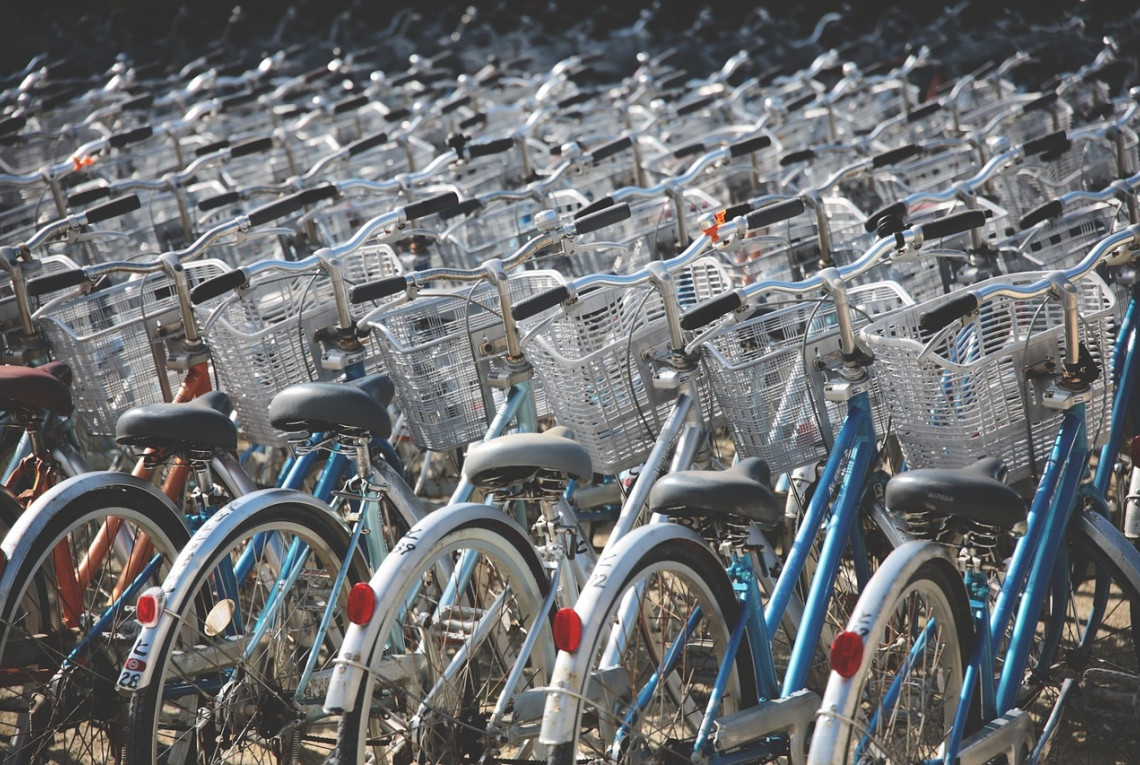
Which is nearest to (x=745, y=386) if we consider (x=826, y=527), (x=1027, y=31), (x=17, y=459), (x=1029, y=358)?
(x=826, y=527)

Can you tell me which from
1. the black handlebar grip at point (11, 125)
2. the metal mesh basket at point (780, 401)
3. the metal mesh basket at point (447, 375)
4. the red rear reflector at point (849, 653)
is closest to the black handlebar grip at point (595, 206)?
the metal mesh basket at point (447, 375)

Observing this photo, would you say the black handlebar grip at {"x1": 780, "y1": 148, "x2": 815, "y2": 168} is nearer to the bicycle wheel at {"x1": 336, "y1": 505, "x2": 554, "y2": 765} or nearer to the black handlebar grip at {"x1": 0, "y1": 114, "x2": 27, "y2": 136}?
the bicycle wheel at {"x1": 336, "y1": 505, "x2": 554, "y2": 765}

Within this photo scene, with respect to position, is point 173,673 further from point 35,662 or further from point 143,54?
point 143,54

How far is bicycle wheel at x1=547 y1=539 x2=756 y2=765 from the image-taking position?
9.53 ft

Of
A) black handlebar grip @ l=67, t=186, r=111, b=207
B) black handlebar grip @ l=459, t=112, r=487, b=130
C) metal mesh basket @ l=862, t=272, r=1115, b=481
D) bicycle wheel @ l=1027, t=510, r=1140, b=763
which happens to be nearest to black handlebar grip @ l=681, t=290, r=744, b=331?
metal mesh basket @ l=862, t=272, r=1115, b=481

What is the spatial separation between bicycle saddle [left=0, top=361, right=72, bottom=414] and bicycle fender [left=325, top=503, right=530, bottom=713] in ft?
4.66

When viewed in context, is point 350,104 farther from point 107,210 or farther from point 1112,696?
point 1112,696

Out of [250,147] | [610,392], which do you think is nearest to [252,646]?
[610,392]

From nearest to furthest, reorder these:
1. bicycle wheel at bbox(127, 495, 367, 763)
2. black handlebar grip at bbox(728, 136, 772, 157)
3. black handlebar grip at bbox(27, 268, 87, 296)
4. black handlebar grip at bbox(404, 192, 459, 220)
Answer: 1. bicycle wheel at bbox(127, 495, 367, 763)
2. black handlebar grip at bbox(27, 268, 87, 296)
3. black handlebar grip at bbox(404, 192, 459, 220)
4. black handlebar grip at bbox(728, 136, 772, 157)

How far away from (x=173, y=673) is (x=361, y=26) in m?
13.8

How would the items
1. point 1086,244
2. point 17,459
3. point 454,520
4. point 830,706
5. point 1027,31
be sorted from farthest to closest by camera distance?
point 1027,31 → point 1086,244 → point 17,459 → point 454,520 → point 830,706

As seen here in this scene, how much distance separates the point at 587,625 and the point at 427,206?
249 cm

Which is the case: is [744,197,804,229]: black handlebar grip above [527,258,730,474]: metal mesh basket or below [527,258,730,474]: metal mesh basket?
above

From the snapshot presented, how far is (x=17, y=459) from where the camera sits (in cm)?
434
